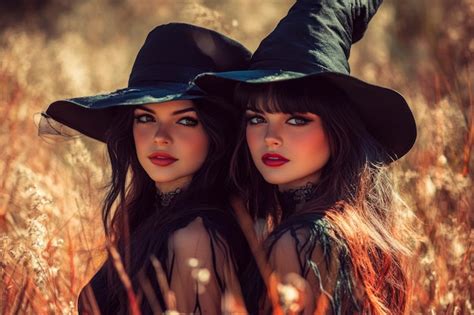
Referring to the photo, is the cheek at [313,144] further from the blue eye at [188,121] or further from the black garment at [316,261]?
the blue eye at [188,121]

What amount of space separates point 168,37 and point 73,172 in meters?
2.24

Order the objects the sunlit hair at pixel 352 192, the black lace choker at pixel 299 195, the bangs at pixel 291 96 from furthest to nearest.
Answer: the black lace choker at pixel 299 195
the bangs at pixel 291 96
the sunlit hair at pixel 352 192

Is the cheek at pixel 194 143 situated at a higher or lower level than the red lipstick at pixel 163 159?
higher

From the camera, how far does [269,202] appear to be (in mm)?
3600

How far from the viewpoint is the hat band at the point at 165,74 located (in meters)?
3.68

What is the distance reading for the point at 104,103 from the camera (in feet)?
11.8

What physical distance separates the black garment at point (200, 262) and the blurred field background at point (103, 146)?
0.24 m

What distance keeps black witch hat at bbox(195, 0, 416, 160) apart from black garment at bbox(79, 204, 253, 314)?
1.60 ft

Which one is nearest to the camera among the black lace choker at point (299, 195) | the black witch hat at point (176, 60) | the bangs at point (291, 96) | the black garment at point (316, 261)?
the black garment at point (316, 261)

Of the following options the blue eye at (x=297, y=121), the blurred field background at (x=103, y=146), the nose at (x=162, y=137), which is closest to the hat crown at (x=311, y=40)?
the blue eye at (x=297, y=121)

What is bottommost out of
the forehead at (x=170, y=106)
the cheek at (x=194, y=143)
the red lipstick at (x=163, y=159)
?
the red lipstick at (x=163, y=159)

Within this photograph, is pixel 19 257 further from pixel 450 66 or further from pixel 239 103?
pixel 450 66

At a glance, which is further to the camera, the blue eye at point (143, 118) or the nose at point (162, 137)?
the blue eye at point (143, 118)

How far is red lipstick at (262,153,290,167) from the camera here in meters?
3.36
